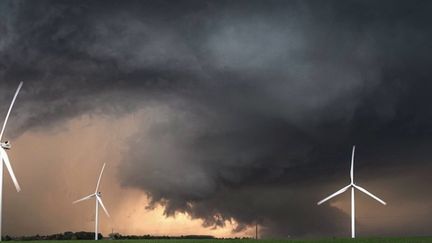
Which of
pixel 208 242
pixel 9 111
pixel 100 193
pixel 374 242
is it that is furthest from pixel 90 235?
pixel 374 242

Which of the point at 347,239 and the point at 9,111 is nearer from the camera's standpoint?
the point at 347,239

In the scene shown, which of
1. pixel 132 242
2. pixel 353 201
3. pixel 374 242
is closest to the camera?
pixel 374 242

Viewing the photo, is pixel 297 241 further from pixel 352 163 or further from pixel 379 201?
pixel 352 163

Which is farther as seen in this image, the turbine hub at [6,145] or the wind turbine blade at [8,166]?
the turbine hub at [6,145]

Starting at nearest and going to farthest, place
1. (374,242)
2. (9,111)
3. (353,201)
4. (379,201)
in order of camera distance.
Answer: (374,242) < (9,111) < (379,201) < (353,201)

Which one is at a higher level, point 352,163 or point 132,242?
point 352,163

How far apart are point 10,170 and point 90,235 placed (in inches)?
2904

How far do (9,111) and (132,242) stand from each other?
88.6 feet

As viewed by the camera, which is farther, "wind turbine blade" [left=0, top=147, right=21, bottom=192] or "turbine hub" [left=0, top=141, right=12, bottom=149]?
"turbine hub" [left=0, top=141, right=12, bottom=149]

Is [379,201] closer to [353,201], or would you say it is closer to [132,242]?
[353,201]

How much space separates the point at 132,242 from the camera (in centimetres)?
9194

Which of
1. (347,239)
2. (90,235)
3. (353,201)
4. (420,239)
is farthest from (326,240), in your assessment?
(90,235)

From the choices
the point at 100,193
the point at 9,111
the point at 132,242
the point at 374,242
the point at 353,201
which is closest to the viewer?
the point at 374,242

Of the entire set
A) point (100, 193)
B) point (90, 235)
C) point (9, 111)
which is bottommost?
point (90, 235)
